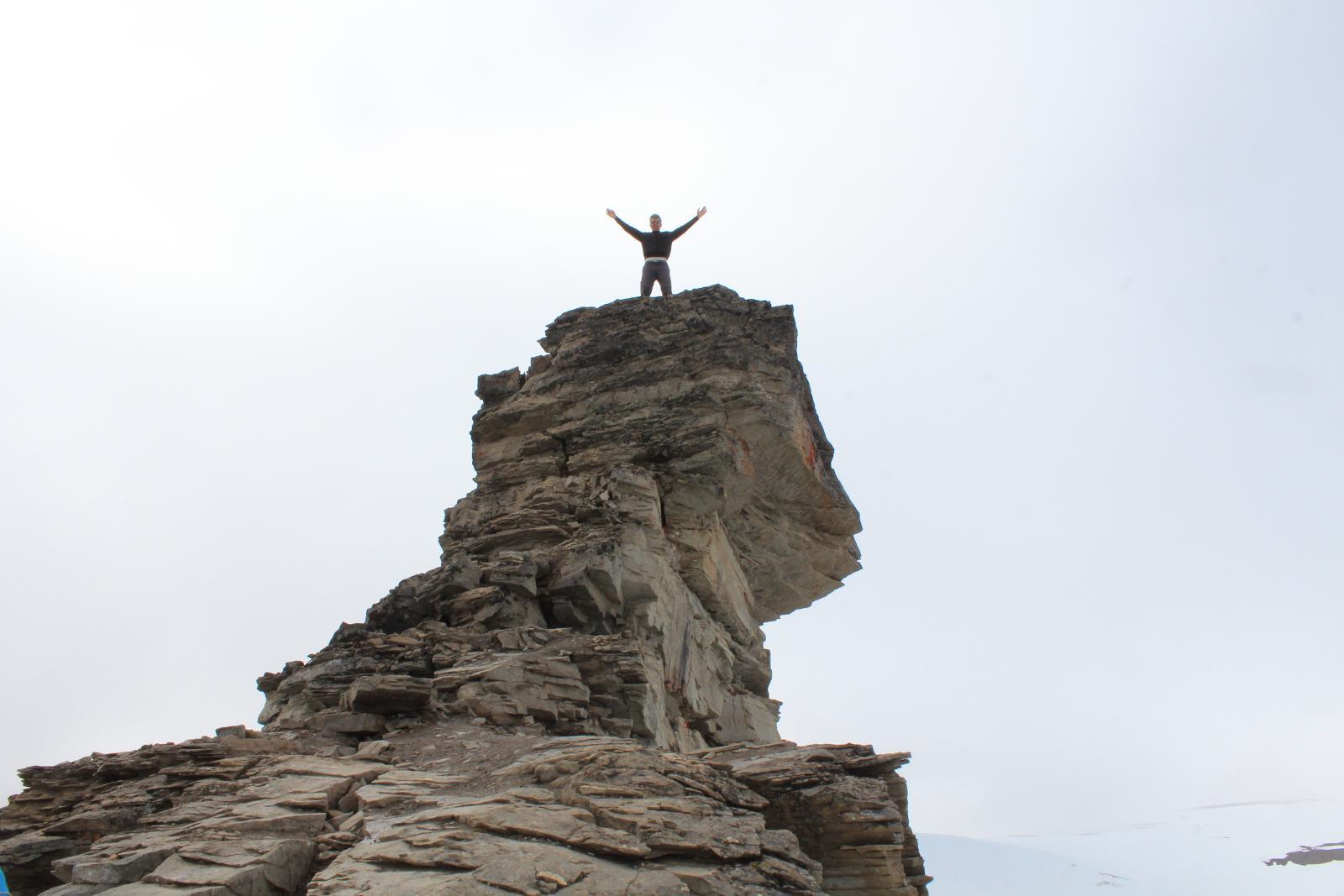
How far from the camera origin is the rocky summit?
9117 mm

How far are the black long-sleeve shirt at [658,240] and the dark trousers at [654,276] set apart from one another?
338mm

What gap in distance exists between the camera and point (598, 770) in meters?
10.6

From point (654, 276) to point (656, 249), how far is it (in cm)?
84

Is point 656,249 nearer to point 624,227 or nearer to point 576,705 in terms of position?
point 624,227

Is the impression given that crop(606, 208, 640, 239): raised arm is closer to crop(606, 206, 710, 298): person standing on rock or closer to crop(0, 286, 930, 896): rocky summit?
crop(606, 206, 710, 298): person standing on rock

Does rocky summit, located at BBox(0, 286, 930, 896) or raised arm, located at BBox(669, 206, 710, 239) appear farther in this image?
raised arm, located at BBox(669, 206, 710, 239)

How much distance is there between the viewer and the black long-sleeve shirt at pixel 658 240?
93.6ft

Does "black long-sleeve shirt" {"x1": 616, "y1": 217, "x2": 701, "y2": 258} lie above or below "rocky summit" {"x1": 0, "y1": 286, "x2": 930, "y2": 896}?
above

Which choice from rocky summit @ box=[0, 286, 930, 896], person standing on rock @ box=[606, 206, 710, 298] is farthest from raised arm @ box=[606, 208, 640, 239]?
rocky summit @ box=[0, 286, 930, 896]

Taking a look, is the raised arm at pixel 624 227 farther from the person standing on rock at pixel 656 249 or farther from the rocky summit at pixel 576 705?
the rocky summit at pixel 576 705

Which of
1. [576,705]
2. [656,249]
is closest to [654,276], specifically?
[656,249]

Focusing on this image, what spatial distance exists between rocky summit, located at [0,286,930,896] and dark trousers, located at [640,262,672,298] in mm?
1430

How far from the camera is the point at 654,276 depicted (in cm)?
2842

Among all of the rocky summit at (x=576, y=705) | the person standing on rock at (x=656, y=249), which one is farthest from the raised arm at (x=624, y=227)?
the rocky summit at (x=576, y=705)
